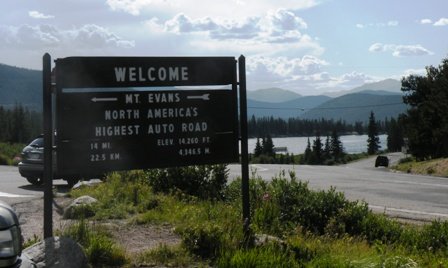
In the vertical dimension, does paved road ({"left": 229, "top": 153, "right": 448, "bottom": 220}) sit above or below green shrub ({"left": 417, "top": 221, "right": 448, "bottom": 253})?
below

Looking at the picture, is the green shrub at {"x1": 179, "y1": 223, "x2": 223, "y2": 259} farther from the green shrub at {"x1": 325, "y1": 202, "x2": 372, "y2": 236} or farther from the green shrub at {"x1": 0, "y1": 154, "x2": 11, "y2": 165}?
the green shrub at {"x1": 0, "y1": 154, "x2": 11, "y2": 165}

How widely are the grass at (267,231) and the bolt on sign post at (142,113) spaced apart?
87cm

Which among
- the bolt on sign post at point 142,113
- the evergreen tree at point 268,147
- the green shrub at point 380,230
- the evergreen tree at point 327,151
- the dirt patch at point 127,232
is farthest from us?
the evergreen tree at point 327,151

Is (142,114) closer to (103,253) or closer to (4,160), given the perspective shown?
(103,253)

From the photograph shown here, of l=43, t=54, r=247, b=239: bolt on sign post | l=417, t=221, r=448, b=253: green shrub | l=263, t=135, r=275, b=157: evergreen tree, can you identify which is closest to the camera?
l=43, t=54, r=247, b=239: bolt on sign post

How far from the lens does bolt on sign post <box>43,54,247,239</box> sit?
598 centimetres

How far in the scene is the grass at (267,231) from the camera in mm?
5645

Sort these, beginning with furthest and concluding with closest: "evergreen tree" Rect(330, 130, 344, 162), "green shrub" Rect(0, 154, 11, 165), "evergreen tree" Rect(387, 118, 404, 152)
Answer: "evergreen tree" Rect(387, 118, 404, 152)
"evergreen tree" Rect(330, 130, 344, 162)
"green shrub" Rect(0, 154, 11, 165)

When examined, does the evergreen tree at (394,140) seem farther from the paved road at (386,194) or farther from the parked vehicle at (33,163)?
the parked vehicle at (33,163)

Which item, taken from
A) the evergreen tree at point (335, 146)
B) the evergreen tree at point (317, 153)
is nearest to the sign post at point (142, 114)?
the evergreen tree at point (317, 153)

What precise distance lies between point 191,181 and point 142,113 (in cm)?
496

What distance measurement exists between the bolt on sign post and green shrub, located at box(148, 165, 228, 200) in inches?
159

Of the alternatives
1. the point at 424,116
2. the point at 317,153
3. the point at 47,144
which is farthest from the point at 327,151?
the point at 47,144

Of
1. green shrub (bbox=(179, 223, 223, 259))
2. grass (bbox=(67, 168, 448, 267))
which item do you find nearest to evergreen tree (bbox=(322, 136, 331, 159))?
grass (bbox=(67, 168, 448, 267))
